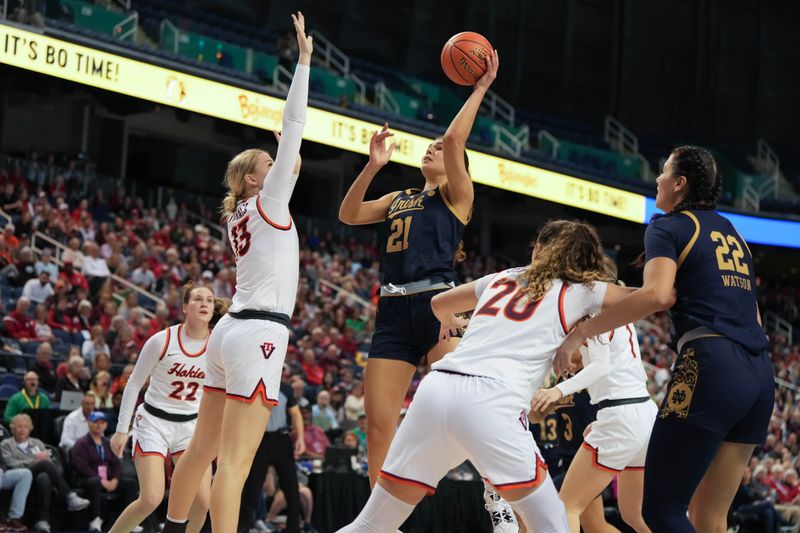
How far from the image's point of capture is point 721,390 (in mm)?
4297

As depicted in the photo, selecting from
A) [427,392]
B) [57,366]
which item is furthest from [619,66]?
[427,392]

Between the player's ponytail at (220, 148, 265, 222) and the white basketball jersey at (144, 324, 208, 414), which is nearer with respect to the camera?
the player's ponytail at (220, 148, 265, 222)

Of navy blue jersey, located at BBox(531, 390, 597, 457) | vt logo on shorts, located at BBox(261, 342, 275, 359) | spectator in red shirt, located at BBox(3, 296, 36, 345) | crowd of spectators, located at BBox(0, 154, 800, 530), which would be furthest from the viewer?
spectator in red shirt, located at BBox(3, 296, 36, 345)

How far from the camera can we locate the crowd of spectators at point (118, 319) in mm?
10820

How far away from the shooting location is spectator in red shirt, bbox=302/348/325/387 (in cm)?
1519

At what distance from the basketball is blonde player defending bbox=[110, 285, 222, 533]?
238cm

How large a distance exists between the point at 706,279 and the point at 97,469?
25.2 feet

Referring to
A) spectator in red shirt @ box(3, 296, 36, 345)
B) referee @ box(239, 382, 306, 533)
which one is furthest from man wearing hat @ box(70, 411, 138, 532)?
spectator in red shirt @ box(3, 296, 36, 345)

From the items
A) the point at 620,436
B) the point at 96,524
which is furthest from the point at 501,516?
the point at 96,524

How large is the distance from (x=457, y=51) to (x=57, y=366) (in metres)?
8.00

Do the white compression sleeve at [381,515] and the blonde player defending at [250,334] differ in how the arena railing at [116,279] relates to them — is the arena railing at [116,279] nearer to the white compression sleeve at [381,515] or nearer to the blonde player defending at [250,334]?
the blonde player defending at [250,334]

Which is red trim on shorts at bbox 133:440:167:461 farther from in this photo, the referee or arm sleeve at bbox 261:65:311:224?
the referee

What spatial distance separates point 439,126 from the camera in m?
23.6

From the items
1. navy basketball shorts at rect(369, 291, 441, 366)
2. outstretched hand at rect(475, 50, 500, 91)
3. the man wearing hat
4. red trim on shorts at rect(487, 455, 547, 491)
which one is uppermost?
outstretched hand at rect(475, 50, 500, 91)
